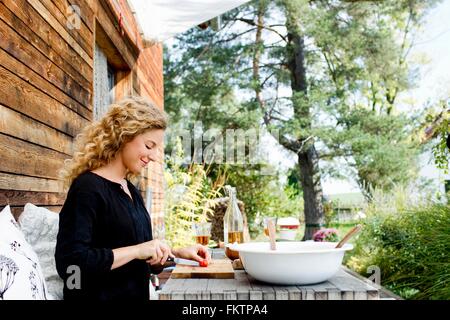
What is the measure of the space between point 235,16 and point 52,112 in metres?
8.49

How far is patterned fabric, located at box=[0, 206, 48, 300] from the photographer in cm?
112

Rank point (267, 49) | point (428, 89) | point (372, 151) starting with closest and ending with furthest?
point (372, 151)
point (267, 49)
point (428, 89)

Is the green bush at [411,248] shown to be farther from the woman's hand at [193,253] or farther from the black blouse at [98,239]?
the black blouse at [98,239]

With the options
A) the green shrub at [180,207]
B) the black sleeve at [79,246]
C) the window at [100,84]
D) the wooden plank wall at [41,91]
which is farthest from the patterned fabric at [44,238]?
the green shrub at [180,207]

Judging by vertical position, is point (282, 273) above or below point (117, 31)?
below

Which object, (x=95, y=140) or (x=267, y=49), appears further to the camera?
(x=267, y=49)

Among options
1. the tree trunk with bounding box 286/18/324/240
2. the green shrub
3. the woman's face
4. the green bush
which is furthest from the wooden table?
the tree trunk with bounding box 286/18/324/240

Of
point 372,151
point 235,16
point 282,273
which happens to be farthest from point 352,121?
point 282,273

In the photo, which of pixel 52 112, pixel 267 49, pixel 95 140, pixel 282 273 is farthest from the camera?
pixel 267 49

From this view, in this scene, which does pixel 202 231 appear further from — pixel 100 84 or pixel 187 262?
pixel 100 84

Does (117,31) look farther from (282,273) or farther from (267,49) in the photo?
(267,49)

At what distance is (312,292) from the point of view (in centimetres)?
107

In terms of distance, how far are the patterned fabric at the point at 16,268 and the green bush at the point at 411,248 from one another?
2.87 m

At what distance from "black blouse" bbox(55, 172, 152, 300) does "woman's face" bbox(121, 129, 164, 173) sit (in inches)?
3.5
